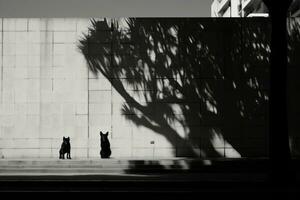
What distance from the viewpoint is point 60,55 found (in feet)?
81.0

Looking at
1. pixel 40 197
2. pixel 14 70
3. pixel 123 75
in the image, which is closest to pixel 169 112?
pixel 123 75

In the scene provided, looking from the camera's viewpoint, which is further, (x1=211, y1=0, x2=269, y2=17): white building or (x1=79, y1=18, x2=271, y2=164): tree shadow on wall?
(x1=211, y1=0, x2=269, y2=17): white building

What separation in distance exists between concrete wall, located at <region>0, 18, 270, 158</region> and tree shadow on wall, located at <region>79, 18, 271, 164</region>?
404mm

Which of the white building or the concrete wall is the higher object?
the white building

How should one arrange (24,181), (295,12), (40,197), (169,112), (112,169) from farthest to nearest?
1. (295,12)
2. (169,112)
3. (112,169)
4. (24,181)
5. (40,197)

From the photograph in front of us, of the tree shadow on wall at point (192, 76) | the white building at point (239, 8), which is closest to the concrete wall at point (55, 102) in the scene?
the tree shadow on wall at point (192, 76)

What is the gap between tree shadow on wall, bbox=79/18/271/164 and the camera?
80.7 ft

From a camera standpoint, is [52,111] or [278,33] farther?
[52,111]

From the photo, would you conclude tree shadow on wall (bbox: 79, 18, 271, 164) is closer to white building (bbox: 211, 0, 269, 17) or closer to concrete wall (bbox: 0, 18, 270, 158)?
concrete wall (bbox: 0, 18, 270, 158)

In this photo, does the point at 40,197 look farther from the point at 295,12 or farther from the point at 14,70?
the point at 295,12

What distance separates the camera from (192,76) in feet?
80.8

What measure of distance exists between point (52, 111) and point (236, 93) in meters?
9.57

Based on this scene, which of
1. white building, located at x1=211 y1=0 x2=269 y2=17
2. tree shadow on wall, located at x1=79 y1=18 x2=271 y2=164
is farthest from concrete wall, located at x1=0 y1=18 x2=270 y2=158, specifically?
white building, located at x1=211 y1=0 x2=269 y2=17

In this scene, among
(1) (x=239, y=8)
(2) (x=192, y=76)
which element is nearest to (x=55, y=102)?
(2) (x=192, y=76)
